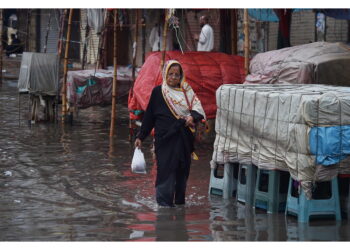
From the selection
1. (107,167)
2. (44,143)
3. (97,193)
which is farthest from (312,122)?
(44,143)

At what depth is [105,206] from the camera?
781 cm

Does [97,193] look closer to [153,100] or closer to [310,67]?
[153,100]

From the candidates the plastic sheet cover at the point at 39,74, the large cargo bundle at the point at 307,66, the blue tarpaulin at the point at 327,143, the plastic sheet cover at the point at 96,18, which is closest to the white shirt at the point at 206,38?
the plastic sheet cover at the point at 96,18

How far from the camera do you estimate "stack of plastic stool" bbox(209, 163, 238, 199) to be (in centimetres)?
811

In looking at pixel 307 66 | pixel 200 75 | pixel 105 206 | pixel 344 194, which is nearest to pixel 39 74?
pixel 200 75

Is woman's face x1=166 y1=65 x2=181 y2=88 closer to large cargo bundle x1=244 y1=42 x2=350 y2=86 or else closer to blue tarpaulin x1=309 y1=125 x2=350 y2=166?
blue tarpaulin x1=309 y1=125 x2=350 y2=166

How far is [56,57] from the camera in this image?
14828 millimetres

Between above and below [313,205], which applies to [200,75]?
above

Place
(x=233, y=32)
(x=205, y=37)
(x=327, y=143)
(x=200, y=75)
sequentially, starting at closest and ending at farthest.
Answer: (x=327, y=143) → (x=200, y=75) → (x=233, y=32) → (x=205, y=37)

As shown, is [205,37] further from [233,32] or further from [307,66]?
[307,66]

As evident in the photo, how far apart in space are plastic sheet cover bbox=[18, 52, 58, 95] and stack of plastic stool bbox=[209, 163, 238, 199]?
22.9ft

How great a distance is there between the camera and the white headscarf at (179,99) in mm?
7656

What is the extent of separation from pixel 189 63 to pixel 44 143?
2.73 meters

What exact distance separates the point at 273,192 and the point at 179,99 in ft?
4.26
